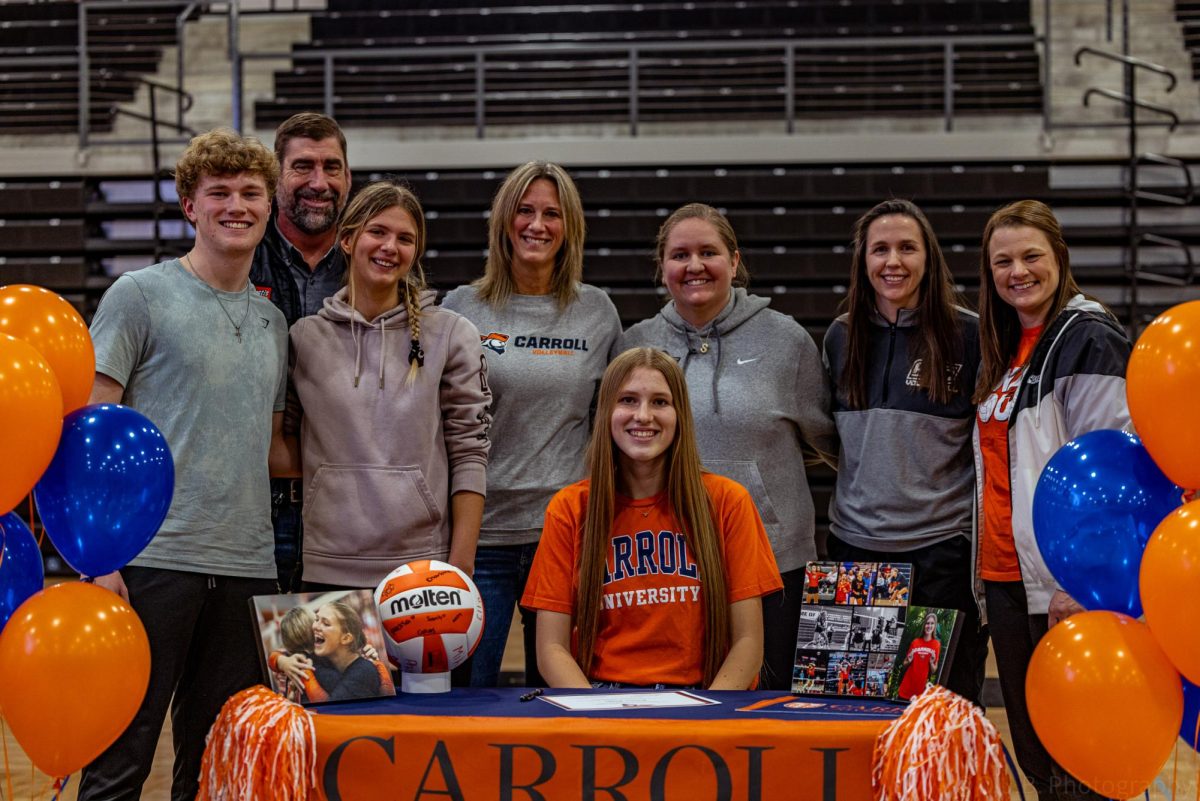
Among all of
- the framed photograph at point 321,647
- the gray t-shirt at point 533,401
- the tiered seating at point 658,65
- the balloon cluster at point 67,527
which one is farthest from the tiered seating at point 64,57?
the framed photograph at point 321,647

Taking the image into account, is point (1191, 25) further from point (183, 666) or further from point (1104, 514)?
point (183, 666)

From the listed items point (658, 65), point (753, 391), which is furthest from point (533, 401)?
point (658, 65)

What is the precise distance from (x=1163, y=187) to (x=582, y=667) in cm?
640

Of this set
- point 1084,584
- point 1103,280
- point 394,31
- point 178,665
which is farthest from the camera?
point 394,31

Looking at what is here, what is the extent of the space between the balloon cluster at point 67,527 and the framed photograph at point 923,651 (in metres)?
1.18

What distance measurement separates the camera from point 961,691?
8.25 feet

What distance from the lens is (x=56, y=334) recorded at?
75.7 inches

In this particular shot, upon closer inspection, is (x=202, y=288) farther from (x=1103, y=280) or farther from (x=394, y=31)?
(x=394, y=31)

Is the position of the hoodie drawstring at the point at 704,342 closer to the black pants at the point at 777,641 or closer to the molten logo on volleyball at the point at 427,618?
the black pants at the point at 777,641

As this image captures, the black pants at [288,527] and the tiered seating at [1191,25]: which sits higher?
the tiered seating at [1191,25]

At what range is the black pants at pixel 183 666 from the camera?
2.06 meters

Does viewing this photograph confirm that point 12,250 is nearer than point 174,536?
No

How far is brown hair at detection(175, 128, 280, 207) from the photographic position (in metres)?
2.19

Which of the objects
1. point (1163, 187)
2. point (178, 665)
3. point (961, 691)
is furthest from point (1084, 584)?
point (1163, 187)
